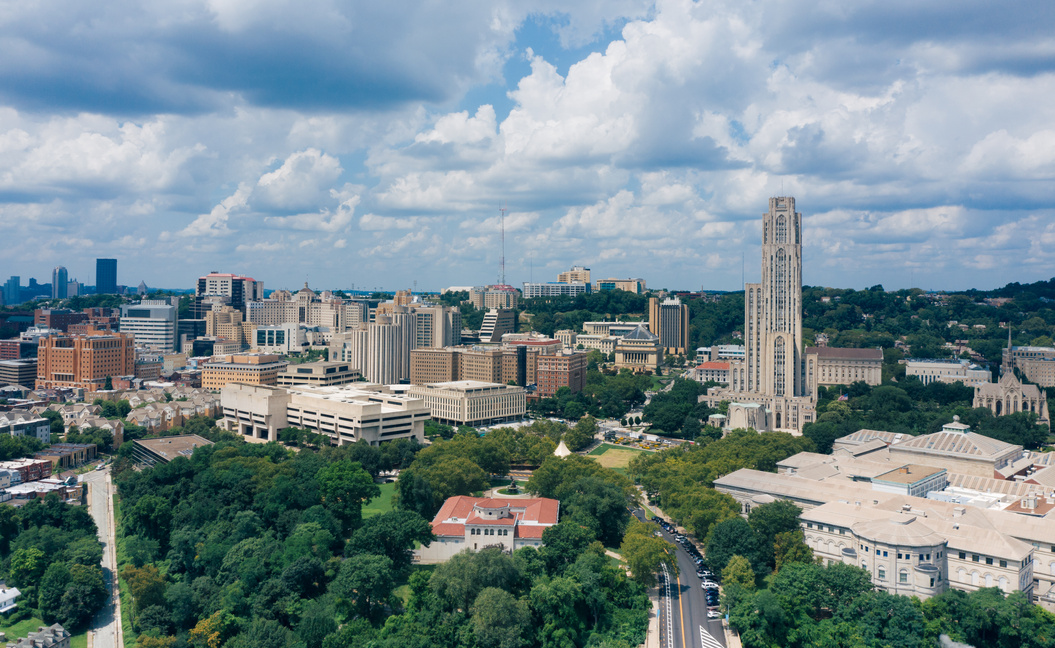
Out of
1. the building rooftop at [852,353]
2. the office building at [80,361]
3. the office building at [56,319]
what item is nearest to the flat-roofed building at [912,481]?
the building rooftop at [852,353]

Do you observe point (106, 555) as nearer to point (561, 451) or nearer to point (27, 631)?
point (27, 631)

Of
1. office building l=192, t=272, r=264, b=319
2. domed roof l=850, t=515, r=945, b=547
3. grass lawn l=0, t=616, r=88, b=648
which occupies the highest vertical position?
office building l=192, t=272, r=264, b=319

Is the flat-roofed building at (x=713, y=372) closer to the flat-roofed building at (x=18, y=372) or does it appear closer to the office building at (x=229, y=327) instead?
the office building at (x=229, y=327)

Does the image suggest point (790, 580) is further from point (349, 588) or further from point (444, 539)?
point (349, 588)

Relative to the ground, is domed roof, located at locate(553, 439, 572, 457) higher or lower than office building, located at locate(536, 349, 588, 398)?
lower

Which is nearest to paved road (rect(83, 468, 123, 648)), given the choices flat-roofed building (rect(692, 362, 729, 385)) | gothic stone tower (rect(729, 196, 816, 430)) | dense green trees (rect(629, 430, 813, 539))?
dense green trees (rect(629, 430, 813, 539))

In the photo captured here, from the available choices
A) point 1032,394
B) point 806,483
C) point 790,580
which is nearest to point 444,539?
point 790,580

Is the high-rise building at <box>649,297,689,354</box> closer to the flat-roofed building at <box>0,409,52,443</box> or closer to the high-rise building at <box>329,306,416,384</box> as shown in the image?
the high-rise building at <box>329,306,416,384</box>
